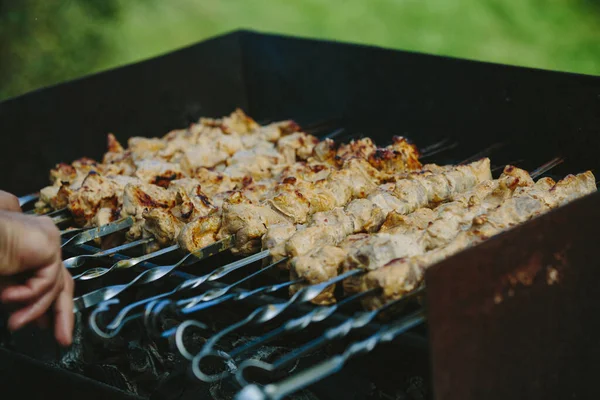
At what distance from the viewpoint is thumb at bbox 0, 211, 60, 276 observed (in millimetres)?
2309

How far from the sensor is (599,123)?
12.4 ft

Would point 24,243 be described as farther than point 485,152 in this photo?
No

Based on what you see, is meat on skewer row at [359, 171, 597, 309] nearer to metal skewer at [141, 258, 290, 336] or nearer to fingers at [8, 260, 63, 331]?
metal skewer at [141, 258, 290, 336]

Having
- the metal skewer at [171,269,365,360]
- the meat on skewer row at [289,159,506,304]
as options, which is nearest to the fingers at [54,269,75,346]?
the metal skewer at [171,269,365,360]

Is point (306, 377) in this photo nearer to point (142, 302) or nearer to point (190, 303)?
point (190, 303)

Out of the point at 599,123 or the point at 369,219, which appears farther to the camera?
the point at 599,123

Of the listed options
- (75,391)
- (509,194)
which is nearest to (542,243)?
(509,194)

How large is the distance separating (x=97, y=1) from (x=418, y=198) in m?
7.09

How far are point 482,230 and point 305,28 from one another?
276 inches

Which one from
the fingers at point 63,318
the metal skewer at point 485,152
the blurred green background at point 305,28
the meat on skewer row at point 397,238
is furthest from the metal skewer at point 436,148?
the blurred green background at point 305,28

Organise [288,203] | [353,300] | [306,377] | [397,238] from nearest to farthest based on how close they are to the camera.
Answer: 1. [306,377]
2. [353,300]
3. [397,238]
4. [288,203]

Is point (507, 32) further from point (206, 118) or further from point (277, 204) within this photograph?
point (277, 204)

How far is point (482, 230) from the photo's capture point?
2.90 m

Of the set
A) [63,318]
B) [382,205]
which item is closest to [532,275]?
[382,205]
